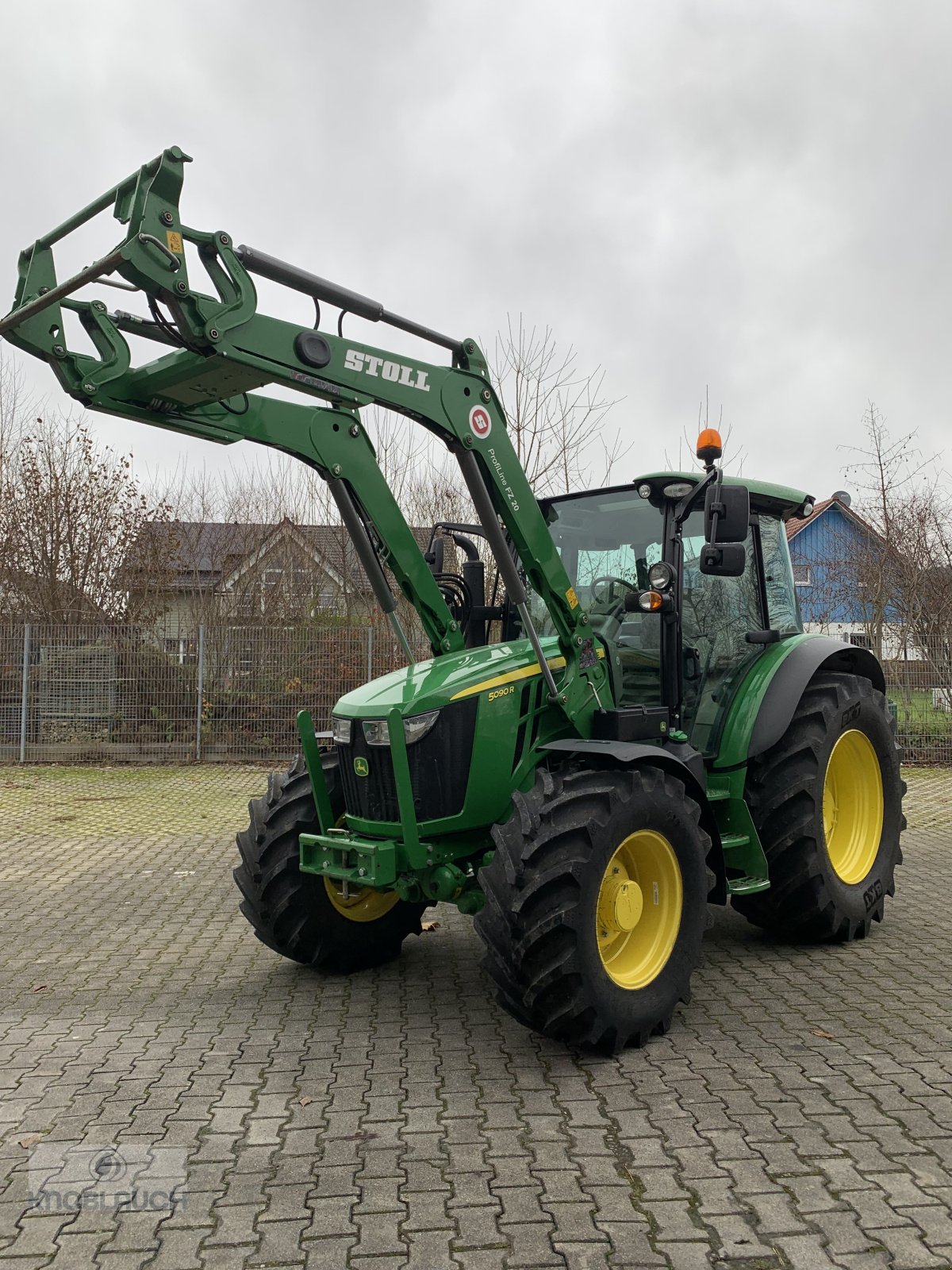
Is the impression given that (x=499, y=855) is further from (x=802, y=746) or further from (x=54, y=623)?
(x=54, y=623)

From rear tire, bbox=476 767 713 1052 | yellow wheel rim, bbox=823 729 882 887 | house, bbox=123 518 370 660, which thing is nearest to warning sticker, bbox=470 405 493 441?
rear tire, bbox=476 767 713 1052

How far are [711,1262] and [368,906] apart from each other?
2.87 m

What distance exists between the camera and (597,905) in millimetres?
4219

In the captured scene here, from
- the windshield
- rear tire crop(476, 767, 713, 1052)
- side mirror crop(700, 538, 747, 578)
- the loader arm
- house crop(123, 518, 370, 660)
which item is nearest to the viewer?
the loader arm

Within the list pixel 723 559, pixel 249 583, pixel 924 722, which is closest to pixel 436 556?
pixel 723 559

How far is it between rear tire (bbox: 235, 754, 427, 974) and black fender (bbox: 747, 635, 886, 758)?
2.08 metres

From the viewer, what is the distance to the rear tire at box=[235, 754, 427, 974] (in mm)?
5047

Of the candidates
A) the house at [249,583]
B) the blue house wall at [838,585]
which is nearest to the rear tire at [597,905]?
the house at [249,583]

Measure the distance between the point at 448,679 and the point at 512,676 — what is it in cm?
29

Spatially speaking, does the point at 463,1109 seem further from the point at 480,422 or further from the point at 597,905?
the point at 480,422

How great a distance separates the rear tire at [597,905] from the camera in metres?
4.00

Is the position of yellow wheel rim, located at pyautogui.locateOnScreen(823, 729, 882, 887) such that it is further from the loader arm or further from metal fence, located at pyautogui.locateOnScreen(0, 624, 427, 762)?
metal fence, located at pyautogui.locateOnScreen(0, 624, 427, 762)

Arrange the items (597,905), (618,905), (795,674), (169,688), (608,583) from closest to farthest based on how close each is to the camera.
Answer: (597,905) < (618,905) < (608,583) < (795,674) < (169,688)

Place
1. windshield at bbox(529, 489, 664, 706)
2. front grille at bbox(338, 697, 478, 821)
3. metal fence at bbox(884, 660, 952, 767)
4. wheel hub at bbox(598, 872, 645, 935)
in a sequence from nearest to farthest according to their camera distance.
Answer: wheel hub at bbox(598, 872, 645, 935)
front grille at bbox(338, 697, 478, 821)
windshield at bbox(529, 489, 664, 706)
metal fence at bbox(884, 660, 952, 767)
